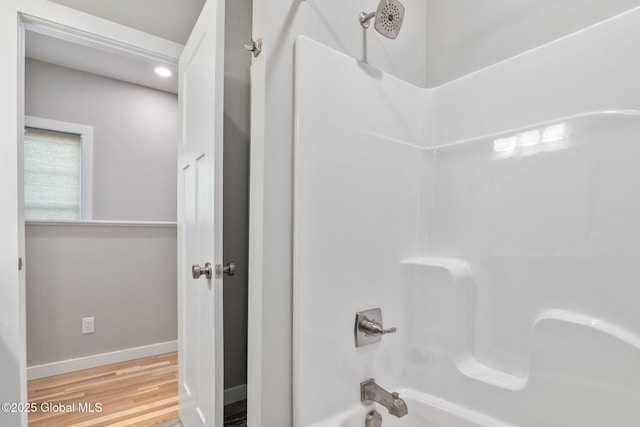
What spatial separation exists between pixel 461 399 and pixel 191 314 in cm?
123

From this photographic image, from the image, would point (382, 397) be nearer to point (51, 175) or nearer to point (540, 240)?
point (540, 240)

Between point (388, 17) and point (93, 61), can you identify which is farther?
point (93, 61)

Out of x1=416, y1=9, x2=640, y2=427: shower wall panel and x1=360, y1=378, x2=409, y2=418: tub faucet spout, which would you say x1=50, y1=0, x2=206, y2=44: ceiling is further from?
x1=360, y1=378, x2=409, y2=418: tub faucet spout

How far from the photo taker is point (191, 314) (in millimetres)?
1430

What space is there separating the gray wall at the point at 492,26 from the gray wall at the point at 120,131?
2688mm

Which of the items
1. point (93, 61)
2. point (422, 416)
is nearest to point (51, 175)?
point (93, 61)

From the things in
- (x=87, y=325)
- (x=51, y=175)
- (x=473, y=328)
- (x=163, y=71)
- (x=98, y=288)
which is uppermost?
(x=163, y=71)

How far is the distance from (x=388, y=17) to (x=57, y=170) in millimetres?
3104

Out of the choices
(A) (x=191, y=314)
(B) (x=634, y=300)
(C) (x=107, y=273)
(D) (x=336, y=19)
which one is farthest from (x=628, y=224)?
(C) (x=107, y=273)

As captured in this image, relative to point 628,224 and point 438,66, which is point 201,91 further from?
point 628,224

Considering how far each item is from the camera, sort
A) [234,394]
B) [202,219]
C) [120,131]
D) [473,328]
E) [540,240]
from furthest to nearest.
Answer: [120,131], [234,394], [202,219], [473,328], [540,240]

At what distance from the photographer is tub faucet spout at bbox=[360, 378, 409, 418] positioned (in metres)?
0.92

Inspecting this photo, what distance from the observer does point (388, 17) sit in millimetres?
1000

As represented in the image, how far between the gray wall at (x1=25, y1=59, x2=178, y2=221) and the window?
7 centimetres
